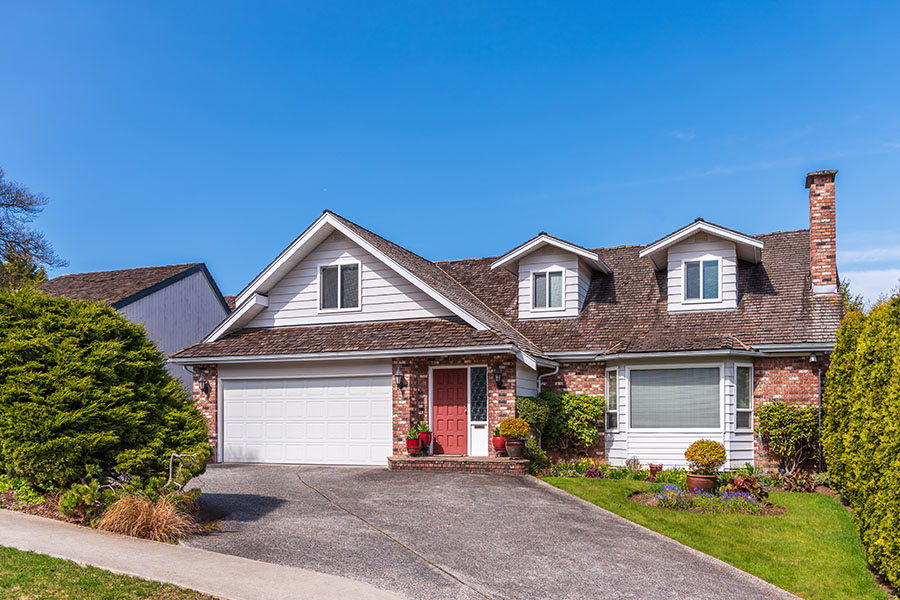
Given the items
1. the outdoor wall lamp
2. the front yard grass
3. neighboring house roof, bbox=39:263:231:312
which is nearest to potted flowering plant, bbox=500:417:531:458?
the front yard grass

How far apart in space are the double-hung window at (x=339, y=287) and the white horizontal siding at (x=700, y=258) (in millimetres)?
8146

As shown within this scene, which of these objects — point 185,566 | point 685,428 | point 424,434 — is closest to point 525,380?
point 424,434

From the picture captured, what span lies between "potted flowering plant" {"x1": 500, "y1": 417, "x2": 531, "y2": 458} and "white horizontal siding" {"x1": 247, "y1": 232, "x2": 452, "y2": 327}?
3.43 m

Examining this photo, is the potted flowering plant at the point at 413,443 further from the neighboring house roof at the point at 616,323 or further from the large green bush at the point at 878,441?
the large green bush at the point at 878,441

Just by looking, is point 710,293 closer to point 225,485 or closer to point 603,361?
point 603,361

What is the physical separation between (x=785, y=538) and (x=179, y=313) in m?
21.5

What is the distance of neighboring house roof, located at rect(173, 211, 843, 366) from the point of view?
1720 centimetres

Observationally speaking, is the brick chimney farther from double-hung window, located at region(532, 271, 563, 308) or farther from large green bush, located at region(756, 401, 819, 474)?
double-hung window, located at region(532, 271, 563, 308)

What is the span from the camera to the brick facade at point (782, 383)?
16.7m

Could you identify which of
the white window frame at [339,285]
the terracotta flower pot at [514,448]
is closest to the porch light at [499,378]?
the terracotta flower pot at [514,448]

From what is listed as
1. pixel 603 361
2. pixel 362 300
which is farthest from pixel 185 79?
pixel 603 361

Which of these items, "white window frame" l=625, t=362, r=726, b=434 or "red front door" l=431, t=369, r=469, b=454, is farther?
"red front door" l=431, t=369, r=469, b=454

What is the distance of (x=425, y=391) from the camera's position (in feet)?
58.1

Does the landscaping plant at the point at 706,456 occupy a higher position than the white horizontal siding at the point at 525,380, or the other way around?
the white horizontal siding at the point at 525,380
